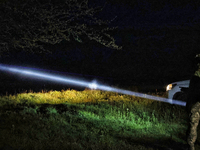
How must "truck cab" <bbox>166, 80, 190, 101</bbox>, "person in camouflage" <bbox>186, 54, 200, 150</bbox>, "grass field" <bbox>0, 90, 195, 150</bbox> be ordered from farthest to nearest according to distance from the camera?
1. "truck cab" <bbox>166, 80, 190, 101</bbox>
2. "grass field" <bbox>0, 90, 195, 150</bbox>
3. "person in camouflage" <bbox>186, 54, 200, 150</bbox>

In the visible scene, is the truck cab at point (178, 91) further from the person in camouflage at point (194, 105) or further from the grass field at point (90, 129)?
the person in camouflage at point (194, 105)

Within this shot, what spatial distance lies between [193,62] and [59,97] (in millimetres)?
7223

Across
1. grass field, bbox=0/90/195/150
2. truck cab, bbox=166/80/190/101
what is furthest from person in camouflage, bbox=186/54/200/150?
truck cab, bbox=166/80/190/101

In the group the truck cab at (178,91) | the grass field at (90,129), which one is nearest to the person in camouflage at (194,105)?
the grass field at (90,129)

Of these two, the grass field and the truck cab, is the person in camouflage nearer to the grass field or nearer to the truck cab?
the grass field

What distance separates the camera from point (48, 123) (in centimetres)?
584

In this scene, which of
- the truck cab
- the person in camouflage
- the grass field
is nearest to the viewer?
the person in camouflage

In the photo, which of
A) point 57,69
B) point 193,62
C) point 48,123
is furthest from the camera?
point 57,69

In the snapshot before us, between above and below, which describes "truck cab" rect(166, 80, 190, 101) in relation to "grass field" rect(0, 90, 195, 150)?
above

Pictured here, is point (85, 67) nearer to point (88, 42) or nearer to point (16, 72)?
point (88, 42)

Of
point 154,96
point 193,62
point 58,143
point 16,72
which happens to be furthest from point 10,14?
Answer: point 16,72

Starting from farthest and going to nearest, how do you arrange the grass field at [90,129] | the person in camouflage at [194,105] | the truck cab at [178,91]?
the truck cab at [178,91], the grass field at [90,129], the person in camouflage at [194,105]

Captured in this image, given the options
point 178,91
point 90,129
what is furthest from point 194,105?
point 178,91

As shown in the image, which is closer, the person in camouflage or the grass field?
the person in camouflage
